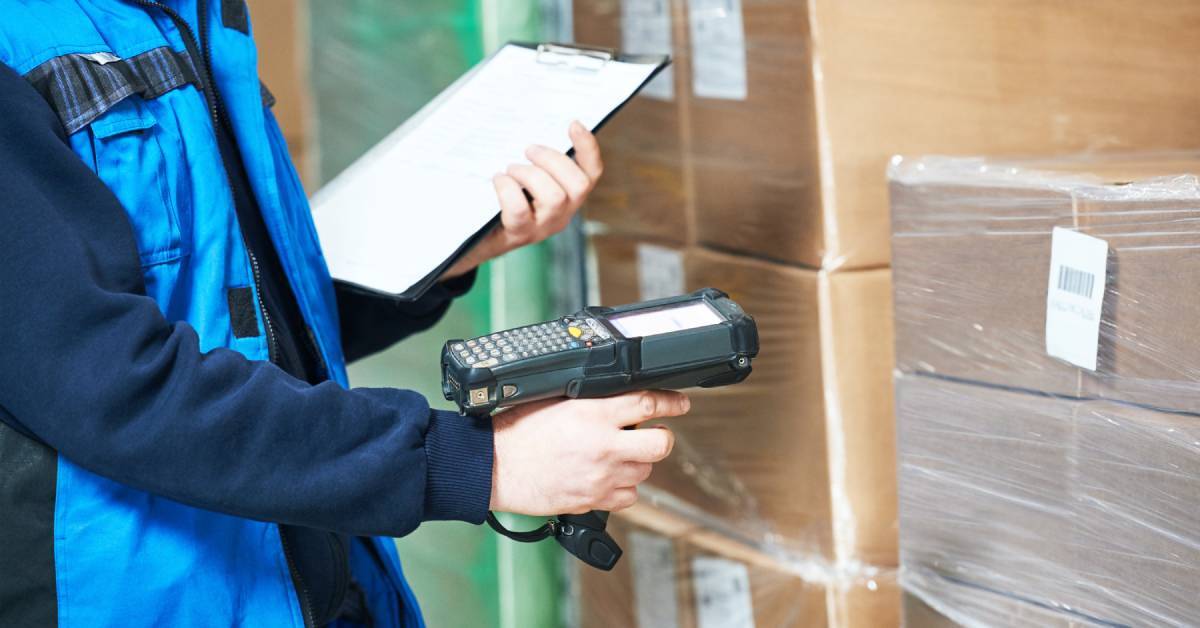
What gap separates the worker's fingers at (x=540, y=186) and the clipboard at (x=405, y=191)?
0.03 metres

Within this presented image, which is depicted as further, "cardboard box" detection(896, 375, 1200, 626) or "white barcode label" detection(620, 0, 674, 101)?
"white barcode label" detection(620, 0, 674, 101)

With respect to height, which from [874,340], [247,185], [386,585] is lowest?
[386,585]

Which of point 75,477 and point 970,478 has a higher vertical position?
point 75,477

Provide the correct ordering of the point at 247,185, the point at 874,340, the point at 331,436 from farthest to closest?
the point at 874,340 → the point at 247,185 → the point at 331,436

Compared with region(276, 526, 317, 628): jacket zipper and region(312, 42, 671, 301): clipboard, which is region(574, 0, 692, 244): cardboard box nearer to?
region(312, 42, 671, 301): clipboard

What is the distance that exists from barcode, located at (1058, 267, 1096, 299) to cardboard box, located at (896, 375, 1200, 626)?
0.34 feet

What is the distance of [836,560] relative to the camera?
1.31 meters

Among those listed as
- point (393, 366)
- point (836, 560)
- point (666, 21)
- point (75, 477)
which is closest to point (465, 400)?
point (75, 477)

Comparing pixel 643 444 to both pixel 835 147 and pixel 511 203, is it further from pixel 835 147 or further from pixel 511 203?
pixel 835 147

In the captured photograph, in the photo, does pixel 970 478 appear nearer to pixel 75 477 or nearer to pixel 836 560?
pixel 836 560

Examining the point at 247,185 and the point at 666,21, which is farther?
the point at 666,21

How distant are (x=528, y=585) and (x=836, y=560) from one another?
738mm

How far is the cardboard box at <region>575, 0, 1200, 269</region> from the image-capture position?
4.02 feet

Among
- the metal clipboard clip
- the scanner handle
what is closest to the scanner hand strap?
the scanner handle
